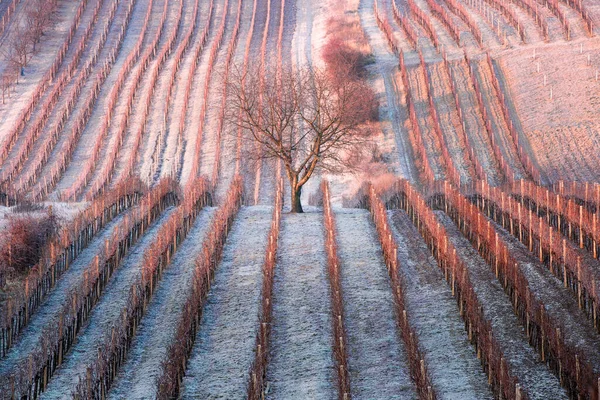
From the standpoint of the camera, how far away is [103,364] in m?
16.8

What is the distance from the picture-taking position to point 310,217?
102 ft

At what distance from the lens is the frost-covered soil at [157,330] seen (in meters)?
17.1

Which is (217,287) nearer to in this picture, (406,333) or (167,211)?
(406,333)

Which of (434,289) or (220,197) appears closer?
(434,289)

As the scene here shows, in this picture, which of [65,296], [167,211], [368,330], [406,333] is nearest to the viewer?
[406,333]

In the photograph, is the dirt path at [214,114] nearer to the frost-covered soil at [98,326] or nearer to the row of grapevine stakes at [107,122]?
the row of grapevine stakes at [107,122]

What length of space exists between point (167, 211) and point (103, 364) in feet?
51.1

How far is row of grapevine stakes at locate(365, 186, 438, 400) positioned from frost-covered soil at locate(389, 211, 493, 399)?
0.94 ft

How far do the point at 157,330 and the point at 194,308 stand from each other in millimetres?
812

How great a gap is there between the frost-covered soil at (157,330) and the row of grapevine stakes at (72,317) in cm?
115

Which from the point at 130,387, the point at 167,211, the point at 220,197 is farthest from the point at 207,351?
the point at 220,197

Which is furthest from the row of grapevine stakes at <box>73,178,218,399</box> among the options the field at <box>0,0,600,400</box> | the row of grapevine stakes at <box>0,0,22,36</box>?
the row of grapevine stakes at <box>0,0,22,36</box>

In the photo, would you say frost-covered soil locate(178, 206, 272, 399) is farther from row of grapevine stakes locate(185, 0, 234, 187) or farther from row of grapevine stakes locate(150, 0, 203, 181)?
row of grapevine stakes locate(150, 0, 203, 181)

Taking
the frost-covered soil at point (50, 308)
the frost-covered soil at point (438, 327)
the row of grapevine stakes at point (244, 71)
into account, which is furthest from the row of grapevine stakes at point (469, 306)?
the row of grapevine stakes at point (244, 71)
